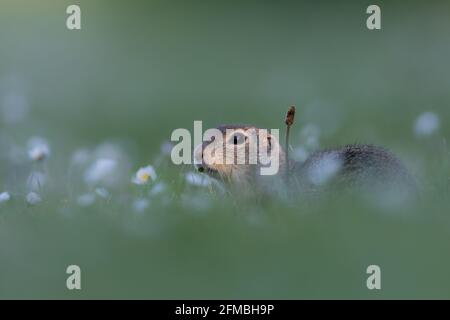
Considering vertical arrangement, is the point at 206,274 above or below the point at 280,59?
below

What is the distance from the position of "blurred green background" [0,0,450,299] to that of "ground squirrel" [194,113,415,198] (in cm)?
26

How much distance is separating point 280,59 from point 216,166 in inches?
317

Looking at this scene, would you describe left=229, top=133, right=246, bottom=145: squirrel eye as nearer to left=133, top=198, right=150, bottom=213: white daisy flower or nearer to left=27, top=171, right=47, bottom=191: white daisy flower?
left=133, top=198, right=150, bottom=213: white daisy flower

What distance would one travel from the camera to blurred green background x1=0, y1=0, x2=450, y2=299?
491cm

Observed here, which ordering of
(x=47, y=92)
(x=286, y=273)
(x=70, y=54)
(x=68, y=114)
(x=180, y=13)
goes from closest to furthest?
1. (x=286, y=273)
2. (x=68, y=114)
3. (x=47, y=92)
4. (x=70, y=54)
5. (x=180, y=13)

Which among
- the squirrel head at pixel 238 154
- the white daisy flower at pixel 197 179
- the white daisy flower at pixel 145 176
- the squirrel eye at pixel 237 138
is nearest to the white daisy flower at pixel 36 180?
the white daisy flower at pixel 145 176

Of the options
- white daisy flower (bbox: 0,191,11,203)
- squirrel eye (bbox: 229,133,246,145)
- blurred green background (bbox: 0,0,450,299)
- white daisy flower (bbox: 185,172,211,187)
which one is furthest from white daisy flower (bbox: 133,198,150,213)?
white daisy flower (bbox: 0,191,11,203)

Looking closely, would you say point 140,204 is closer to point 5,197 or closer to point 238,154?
point 238,154

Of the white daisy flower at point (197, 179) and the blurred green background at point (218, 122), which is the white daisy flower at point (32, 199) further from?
the white daisy flower at point (197, 179)

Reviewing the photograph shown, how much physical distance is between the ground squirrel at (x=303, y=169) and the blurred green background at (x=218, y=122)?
0.26m

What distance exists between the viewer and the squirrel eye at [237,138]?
22.2 ft

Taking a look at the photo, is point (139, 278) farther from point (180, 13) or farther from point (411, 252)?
point (180, 13)

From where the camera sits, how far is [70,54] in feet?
49.4

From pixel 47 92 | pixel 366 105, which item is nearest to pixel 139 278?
pixel 366 105
